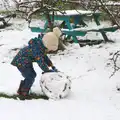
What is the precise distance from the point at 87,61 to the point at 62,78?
2.11 meters

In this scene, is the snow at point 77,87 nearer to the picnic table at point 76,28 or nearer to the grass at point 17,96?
the grass at point 17,96

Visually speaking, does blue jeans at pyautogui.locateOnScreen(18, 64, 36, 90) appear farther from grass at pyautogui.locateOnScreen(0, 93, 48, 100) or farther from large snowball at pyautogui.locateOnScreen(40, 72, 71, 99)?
large snowball at pyautogui.locateOnScreen(40, 72, 71, 99)

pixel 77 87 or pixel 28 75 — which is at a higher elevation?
pixel 28 75

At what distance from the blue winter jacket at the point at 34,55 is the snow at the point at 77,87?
576mm

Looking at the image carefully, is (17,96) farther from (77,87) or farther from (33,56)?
(77,87)

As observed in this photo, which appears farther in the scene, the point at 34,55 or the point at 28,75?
the point at 28,75

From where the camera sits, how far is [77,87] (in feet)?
20.9

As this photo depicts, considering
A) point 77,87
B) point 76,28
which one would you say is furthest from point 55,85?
point 76,28

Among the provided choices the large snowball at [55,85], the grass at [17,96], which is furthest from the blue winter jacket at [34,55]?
the grass at [17,96]

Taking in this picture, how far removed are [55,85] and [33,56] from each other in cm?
59

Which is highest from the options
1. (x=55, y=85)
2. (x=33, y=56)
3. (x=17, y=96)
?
(x=33, y=56)

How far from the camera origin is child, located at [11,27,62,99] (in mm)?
5699

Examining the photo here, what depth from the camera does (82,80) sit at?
6715 mm

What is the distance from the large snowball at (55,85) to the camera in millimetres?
5739
